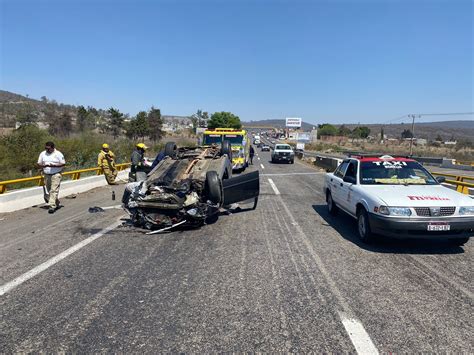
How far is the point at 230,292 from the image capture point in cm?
422

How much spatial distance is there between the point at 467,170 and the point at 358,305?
3434 cm

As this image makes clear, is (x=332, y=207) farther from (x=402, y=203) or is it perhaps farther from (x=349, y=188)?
(x=402, y=203)

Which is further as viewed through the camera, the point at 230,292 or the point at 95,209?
the point at 95,209

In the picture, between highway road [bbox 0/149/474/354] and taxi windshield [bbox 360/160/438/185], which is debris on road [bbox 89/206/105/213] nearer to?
highway road [bbox 0/149/474/354]

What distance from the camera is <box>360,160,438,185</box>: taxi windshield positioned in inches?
282

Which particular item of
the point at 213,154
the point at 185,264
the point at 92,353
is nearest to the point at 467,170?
the point at 213,154

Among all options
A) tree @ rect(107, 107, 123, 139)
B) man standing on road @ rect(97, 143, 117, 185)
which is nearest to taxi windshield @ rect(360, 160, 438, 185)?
man standing on road @ rect(97, 143, 117, 185)

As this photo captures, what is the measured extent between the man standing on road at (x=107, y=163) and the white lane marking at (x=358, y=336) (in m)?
13.1

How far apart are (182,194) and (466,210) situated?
5.13 metres

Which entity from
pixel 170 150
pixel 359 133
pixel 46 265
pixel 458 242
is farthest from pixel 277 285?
pixel 359 133

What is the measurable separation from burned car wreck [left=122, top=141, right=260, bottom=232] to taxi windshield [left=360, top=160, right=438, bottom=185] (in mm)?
2627

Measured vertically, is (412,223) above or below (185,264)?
above

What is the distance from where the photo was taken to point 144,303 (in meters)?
3.92

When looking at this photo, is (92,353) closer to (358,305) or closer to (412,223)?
(358,305)
